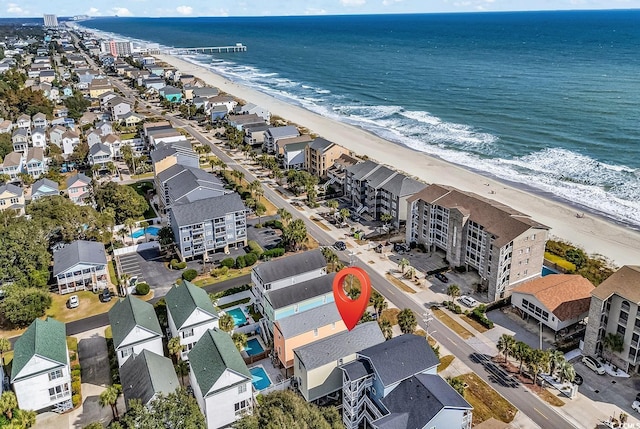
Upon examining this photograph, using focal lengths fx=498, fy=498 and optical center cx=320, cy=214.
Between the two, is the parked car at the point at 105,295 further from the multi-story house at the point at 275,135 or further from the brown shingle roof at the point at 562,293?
the multi-story house at the point at 275,135

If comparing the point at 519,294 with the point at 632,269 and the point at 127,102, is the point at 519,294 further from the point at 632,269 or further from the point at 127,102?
the point at 127,102

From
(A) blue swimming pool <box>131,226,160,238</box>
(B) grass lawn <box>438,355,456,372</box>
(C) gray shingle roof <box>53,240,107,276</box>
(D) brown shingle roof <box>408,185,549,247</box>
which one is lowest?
(B) grass lawn <box>438,355,456,372</box>

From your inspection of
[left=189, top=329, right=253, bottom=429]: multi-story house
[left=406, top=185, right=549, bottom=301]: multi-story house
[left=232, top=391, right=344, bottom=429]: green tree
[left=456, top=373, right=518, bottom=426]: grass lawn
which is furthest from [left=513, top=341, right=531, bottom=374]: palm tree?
[left=189, top=329, right=253, bottom=429]: multi-story house

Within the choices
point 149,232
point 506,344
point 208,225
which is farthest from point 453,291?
point 149,232

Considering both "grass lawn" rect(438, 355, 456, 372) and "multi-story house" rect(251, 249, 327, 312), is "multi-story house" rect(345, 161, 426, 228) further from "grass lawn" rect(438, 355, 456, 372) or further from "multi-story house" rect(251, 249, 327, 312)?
"grass lawn" rect(438, 355, 456, 372)

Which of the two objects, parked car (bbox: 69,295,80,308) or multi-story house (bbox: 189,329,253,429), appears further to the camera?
parked car (bbox: 69,295,80,308)

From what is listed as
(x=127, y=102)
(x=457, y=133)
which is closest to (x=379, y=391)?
(x=457, y=133)

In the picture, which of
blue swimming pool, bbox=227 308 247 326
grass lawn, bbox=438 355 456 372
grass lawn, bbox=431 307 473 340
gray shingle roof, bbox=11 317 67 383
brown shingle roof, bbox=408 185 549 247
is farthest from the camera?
brown shingle roof, bbox=408 185 549 247

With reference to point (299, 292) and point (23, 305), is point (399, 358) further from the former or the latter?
point (23, 305)
